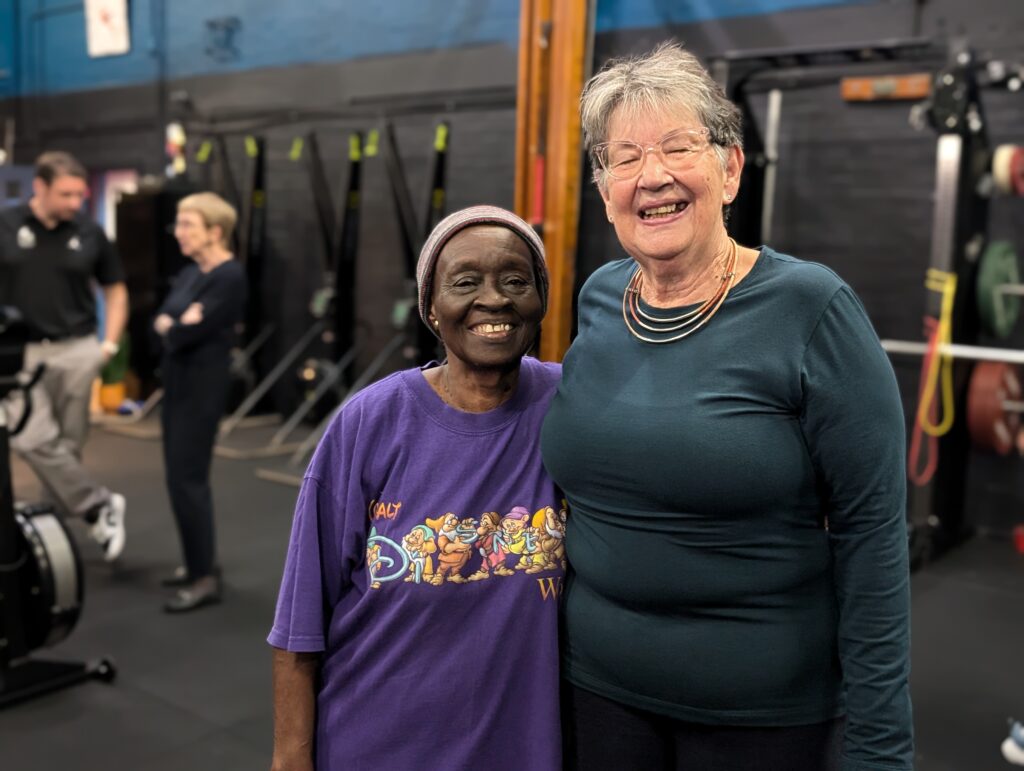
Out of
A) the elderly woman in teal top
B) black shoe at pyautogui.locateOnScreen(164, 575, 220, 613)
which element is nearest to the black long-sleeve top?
black shoe at pyautogui.locateOnScreen(164, 575, 220, 613)

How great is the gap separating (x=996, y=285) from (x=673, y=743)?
159 inches

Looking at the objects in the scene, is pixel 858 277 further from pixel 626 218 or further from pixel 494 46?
pixel 626 218

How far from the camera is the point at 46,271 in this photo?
440 centimetres

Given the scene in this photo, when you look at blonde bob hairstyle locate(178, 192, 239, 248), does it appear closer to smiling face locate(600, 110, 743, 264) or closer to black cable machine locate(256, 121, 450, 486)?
black cable machine locate(256, 121, 450, 486)

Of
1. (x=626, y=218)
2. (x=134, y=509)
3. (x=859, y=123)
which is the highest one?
(x=859, y=123)

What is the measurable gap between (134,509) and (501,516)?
15.0ft

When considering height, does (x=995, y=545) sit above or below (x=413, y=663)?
below

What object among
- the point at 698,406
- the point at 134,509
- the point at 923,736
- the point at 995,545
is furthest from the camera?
the point at 134,509

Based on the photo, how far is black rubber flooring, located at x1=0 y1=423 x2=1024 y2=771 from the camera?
9.43 feet

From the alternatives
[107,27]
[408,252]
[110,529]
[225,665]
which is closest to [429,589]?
[225,665]

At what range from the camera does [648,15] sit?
6.27 meters

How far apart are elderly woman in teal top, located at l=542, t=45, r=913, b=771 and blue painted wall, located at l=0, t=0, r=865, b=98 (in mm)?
4784

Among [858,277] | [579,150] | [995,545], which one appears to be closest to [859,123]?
[858,277]

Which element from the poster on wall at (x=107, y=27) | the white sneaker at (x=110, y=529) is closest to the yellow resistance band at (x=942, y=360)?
the white sneaker at (x=110, y=529)
